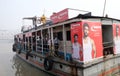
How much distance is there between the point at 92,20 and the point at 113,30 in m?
2.47

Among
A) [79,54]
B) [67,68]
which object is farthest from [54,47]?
[79,54]

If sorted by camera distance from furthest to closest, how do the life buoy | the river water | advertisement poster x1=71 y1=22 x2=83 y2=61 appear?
the river water, the life buoy, advertisement poster x1=71 y1=22 x2=83 y2=61

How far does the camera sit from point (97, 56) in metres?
7.96

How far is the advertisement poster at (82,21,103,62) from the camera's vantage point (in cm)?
718

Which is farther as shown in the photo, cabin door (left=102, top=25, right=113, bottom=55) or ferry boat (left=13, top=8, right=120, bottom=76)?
cabin door (left=102, top=25, right=113, bottom=55)

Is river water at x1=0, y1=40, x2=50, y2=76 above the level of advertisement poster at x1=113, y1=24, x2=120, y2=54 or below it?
below

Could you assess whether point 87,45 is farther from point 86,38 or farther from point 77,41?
point 77,41

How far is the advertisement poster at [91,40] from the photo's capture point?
718 centimetres

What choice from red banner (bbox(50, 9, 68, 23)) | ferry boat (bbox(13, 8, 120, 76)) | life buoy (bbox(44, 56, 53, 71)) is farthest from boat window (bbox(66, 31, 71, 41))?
life buoy (bbox(44, 56, 53, 71))

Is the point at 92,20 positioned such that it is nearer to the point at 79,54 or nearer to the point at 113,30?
the point at 79,54

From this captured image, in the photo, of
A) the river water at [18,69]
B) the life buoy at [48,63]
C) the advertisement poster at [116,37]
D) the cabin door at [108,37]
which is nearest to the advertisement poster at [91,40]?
the cabin door at [108,37]

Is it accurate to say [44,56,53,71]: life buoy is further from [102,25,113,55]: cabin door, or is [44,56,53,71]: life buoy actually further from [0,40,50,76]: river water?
[102,25,113,55]: cabin door

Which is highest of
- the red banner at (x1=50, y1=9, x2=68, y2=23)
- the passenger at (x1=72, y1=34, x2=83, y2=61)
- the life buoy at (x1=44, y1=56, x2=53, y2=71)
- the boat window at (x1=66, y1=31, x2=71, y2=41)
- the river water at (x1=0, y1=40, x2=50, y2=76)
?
the red banner at (x1=50, y1=9, x2=68, y2=23)

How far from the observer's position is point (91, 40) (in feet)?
24.8
